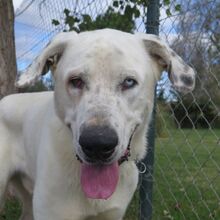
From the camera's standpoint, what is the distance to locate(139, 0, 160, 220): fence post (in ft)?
15.2

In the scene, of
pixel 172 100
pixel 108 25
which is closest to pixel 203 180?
pixel 172 100

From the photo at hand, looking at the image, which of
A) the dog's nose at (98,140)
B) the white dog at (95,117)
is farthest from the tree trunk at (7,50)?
the dog's nose at (98,140)

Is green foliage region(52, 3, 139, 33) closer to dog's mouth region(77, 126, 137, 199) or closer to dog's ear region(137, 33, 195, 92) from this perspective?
dog's ear region(137, 33, 195, 92)

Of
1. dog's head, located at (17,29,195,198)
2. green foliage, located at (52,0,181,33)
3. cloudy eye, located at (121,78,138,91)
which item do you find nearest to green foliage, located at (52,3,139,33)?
green foliage, located at (52,0,181,33)

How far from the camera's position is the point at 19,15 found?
8328 mm

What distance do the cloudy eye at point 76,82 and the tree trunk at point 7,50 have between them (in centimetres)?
288

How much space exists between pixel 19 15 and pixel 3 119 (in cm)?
430

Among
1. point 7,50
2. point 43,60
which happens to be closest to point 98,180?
point 43,60

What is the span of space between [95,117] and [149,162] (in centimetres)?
214

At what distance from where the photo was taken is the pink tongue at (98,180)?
10.00 feet

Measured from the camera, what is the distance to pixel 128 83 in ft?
9.78

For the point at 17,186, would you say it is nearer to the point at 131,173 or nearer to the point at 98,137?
the point at 131,173

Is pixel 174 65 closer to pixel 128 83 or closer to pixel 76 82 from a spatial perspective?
pixel 128 83

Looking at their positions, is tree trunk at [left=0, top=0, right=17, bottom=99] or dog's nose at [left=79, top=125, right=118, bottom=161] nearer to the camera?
dog's nose at [left=79, top=125, right=118, bottom=161]
